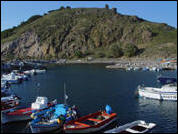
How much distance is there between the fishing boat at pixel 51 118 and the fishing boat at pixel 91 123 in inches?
75.8

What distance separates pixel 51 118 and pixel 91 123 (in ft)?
22.7

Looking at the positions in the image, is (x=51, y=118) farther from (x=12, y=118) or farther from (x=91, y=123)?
(x=12, y=118)

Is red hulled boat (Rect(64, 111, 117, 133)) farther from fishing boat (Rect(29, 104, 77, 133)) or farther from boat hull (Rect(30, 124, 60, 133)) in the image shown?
boat hull (Rect(30, 124, 60, 133))

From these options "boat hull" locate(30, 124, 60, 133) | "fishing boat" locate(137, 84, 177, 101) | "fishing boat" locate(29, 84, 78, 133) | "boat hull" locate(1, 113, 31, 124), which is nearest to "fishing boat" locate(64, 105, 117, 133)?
"fishing boat" locate(29, 84, 78, 133)

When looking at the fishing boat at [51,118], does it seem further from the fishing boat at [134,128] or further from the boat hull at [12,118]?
the fishing boat at [134,128]

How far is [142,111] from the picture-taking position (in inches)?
1813

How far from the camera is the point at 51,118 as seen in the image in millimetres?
38750

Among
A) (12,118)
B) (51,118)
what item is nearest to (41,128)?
(51,118)

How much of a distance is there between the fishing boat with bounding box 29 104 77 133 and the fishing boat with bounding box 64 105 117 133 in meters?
1.93

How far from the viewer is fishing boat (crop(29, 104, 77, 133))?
35.2 metres

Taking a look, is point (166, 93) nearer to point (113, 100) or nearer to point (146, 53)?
point (113, 100)

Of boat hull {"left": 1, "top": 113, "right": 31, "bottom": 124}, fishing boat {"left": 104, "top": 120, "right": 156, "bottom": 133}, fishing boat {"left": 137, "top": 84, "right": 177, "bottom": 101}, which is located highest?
fishing boat {"left": 137, "top": 84, "right": 177, "bottom": 101}

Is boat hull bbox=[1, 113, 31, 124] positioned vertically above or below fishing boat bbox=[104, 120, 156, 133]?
above

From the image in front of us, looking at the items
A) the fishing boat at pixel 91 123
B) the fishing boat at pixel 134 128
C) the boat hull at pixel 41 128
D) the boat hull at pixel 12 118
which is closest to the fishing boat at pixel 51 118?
the boat hull at pixel 41 128
